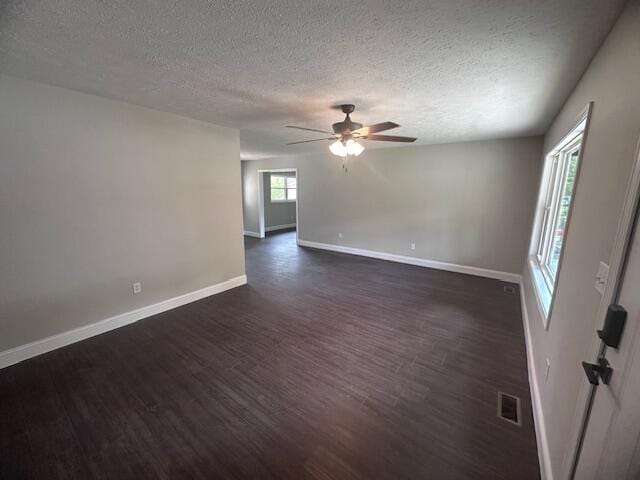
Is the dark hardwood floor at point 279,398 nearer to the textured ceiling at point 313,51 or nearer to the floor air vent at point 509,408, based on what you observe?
the floor air vent at point 509,408

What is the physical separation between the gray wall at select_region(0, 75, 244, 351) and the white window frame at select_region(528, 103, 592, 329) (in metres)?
3.70

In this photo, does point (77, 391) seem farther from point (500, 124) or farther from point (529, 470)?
point (500, 124)

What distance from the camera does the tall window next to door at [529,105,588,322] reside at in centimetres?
236

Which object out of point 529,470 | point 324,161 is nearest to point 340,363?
point 529,470

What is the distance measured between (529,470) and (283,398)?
151 cm

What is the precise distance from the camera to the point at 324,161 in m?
6.20

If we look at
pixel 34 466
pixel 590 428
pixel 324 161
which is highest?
pixel 324 161

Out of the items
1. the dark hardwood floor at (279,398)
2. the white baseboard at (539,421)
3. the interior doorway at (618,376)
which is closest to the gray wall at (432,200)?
the dark hardwood floor at (279,398)

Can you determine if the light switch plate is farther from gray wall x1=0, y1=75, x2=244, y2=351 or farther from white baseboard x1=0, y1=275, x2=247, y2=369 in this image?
white baseboard x1=0, y1=275, x2=247, y2=369

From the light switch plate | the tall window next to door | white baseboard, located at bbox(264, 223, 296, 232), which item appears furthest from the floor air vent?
white baseboard, located at bbox(264, 223, 296, 232)

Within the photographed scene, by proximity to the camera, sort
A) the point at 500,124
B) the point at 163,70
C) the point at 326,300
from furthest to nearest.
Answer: the point at 326,300
the point at 500,124
the point at 163,70

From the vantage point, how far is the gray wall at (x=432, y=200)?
422cm

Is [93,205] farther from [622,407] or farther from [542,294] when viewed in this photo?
[542,294]

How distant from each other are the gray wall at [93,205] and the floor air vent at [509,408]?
3.50 metres
